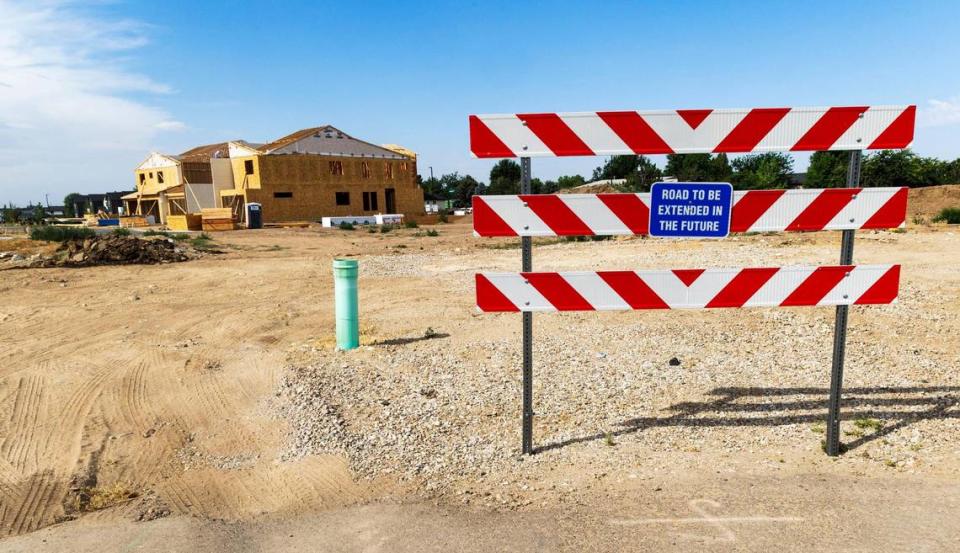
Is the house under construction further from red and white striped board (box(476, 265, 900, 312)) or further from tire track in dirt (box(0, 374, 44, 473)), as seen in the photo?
red and white striped board (box(476, 265, 900, 312))

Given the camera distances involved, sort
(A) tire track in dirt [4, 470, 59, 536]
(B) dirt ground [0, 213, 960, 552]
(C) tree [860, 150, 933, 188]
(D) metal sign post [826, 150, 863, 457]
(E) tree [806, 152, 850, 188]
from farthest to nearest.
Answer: (C) tree [860, 150, 933, 188] < (E) tree [806, 152, 850, 188] < (D) metal sign post [826, 150, 863, 457] < (A) tire track in dirt [4, 470, 59, 536] < (B) dirt ground [0, 213, 960, 552]

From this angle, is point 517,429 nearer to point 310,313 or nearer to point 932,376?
point 932,376

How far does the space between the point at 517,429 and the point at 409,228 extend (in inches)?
1377

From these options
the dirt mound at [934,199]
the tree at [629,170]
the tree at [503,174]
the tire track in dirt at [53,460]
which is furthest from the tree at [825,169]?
the tire track in dirt at [53,460]

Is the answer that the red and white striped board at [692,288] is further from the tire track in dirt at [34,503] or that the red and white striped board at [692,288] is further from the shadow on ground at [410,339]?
the shadow on ground at [410,339]

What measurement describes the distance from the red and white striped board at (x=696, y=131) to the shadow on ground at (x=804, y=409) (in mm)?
2130

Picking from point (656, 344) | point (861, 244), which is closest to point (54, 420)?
point (656, 344)

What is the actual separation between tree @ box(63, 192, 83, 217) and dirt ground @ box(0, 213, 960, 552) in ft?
316

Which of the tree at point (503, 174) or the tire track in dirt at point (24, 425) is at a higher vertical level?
the tree at point (503, 174)

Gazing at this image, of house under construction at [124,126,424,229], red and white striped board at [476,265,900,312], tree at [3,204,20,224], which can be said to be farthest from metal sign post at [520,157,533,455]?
tree at [3,204,20,224]

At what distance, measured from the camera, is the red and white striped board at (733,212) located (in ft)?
12.5

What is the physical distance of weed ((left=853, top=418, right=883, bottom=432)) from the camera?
436 cm

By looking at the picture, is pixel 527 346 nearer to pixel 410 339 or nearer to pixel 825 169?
pixel 410 339

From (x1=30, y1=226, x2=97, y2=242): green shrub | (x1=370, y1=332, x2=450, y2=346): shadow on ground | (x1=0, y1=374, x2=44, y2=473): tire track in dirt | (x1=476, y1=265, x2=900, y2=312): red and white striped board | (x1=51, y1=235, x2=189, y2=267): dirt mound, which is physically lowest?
(x1=0, y1=374, x2=44, y2=473): tire track in dirt
